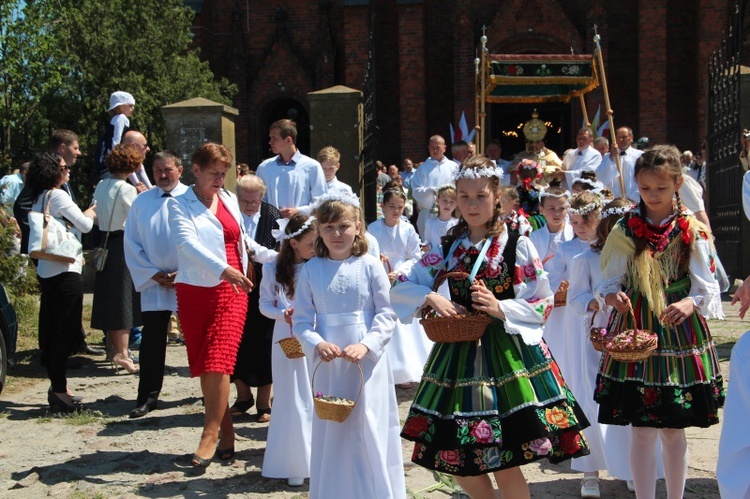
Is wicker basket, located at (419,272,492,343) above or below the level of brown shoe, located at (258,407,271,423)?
above

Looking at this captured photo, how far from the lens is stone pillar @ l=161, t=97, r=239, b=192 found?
1063 cm

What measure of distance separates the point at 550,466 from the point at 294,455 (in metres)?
1.67

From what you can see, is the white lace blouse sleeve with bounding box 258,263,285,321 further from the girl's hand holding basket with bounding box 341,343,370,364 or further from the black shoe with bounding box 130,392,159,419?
the black shoe with bounding box 130,392,159,419

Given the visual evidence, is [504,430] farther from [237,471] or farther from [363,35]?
[363,35]

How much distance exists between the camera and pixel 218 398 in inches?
233

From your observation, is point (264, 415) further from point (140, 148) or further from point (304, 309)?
point (140, 148)

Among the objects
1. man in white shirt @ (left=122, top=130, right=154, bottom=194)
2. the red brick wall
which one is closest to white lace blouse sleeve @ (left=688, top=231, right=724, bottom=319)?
man in white shirt @ (left=122, top=130, right=154, bottom=194)

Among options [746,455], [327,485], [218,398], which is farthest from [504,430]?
[218,398]

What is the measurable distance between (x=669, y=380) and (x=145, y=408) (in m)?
4.49

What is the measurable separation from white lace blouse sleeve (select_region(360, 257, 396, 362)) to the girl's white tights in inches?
52.6

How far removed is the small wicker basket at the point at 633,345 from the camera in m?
4.43

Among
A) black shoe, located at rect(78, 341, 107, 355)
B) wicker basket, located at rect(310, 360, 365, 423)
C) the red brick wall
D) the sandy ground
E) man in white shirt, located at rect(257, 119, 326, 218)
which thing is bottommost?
the sandy ground

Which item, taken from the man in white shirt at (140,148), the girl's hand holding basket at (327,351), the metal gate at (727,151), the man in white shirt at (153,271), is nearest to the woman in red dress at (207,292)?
the girl's hand holding basket at (327,351)

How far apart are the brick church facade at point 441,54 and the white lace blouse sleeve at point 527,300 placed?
18.7 meters
